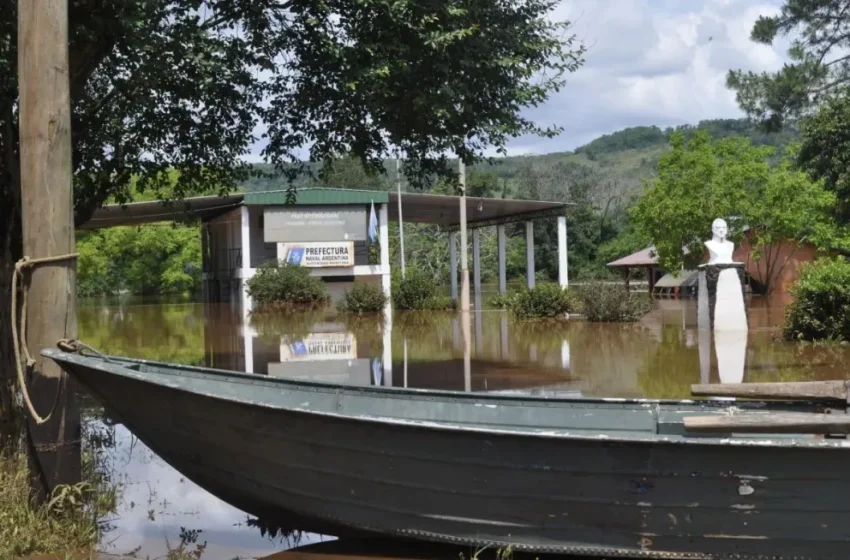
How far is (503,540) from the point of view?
5.14 meters

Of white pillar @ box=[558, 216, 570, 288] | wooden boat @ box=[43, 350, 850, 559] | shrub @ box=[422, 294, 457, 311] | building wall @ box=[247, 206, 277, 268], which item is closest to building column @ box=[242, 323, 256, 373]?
wooden boat @ box=[43, 350, 850, 559]

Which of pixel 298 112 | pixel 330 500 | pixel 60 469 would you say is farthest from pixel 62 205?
pixel 298 112

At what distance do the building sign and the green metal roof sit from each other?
1.46 feet

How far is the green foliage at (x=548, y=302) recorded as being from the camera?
1097 inches

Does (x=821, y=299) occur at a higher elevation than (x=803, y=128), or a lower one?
lower

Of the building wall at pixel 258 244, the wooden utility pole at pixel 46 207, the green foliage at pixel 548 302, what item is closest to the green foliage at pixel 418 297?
the green foliage at pixel 548 302

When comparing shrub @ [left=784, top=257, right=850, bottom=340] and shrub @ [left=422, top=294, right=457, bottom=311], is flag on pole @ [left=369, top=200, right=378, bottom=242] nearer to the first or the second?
shrub @ [left=422, top=294, right=457, bottom=311]

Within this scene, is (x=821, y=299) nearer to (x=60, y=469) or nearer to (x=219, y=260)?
(x=60, y=469)

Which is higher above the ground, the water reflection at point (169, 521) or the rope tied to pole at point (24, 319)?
the rope tied to pole at point (24, 319)

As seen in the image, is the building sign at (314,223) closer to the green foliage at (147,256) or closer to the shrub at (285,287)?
the shrub at (285,287)

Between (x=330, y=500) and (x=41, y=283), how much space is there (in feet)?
7.10

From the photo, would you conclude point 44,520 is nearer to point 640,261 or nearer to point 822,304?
point 822,304

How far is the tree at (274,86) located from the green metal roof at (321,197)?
79.9 ft

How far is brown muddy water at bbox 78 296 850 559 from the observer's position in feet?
21.2
